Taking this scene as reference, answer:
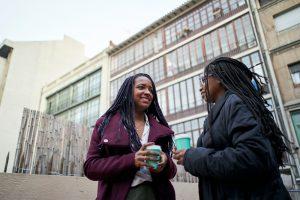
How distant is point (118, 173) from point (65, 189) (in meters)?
2.90

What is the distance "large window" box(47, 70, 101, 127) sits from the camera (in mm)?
25172

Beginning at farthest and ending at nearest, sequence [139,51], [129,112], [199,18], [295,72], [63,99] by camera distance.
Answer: [63,99] → [139,51] → [199,18] → [295,72] → [129,112]

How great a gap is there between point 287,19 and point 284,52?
6.96ft

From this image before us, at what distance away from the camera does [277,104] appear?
45.7 ft

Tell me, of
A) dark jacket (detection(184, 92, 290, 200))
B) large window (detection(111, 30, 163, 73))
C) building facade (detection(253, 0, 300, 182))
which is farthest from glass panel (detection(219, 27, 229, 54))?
dark jacket (detection(184, 92, 290, 200))

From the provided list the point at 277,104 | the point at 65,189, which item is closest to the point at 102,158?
the point at 65,189

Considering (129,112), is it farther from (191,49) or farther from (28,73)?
(28,73)

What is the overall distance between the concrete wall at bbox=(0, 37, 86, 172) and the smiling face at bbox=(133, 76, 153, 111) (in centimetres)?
2162

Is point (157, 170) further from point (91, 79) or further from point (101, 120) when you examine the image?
point (91, 79)

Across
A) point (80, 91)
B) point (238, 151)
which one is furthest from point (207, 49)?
point (238, 151)

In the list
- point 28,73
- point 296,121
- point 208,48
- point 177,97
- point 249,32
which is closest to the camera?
point 296,121

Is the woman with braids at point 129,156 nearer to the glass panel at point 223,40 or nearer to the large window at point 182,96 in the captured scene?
the large window at point 182,96

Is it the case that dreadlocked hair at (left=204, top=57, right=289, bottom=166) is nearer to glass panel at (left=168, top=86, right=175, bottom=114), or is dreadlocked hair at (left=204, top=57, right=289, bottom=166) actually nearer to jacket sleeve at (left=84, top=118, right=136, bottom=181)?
jacket sleeve at (left=84, top=118, right=136, bottom=181)

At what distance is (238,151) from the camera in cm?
153
